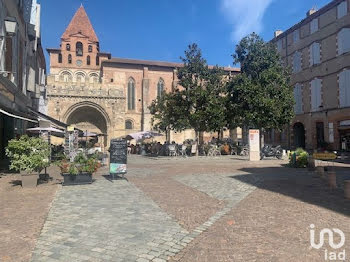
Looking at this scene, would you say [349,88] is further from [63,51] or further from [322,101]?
[63,51]

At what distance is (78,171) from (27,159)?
1.51m

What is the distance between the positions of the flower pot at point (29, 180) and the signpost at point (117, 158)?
8.03 ft

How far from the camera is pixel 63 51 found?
47.8m

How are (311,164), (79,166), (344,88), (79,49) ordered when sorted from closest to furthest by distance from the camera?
(79,166)
(311,164)
(344,88)
(79,49)

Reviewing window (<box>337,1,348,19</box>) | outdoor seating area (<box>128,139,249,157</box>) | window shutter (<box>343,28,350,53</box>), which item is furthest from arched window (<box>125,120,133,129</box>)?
window (<box>337,1,348,19</box>)

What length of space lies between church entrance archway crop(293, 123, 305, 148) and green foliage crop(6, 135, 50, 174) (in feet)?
95.9

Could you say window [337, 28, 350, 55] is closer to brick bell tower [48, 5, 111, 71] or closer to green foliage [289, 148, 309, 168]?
green foliage [289, 148, 309, 168]

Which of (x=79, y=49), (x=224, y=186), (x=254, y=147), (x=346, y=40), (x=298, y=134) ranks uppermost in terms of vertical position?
(x=79, y=49)

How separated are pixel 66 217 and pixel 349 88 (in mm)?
25996

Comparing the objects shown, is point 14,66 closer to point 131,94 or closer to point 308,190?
point 308,190

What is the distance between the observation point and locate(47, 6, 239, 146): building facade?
123 ft

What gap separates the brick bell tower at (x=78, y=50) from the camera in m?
47.9

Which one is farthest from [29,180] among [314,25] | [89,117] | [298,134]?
[89,117]

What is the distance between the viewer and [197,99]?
23.7m
